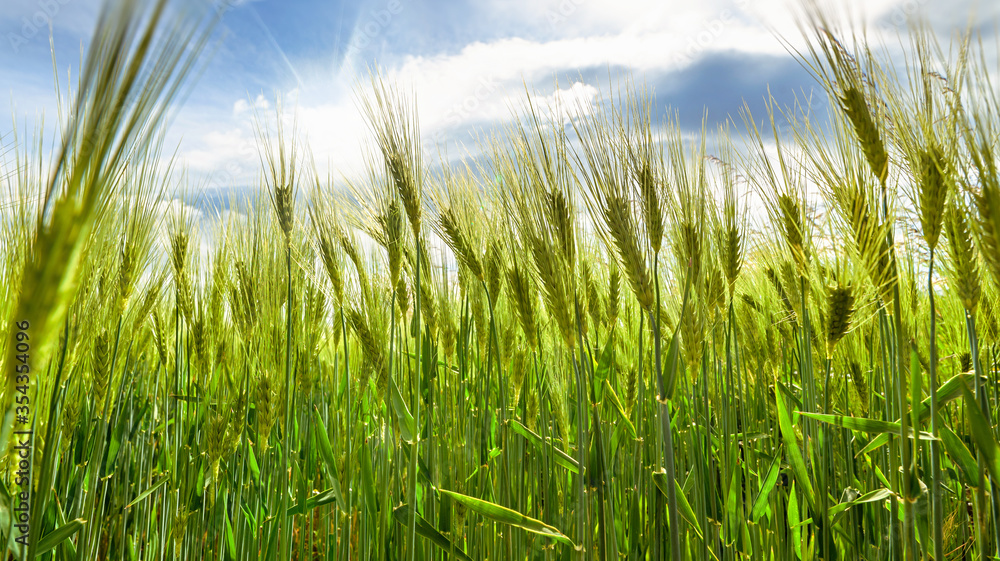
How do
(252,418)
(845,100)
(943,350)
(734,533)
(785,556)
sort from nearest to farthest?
(845,100)
(734,533)
(785,556)
(252,418)
(943,350)

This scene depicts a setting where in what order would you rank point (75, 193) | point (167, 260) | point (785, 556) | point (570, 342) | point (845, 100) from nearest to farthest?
point (75, 193)
point (845, 100)
point (570, 342)
point (785, 556)
point (167, 260)

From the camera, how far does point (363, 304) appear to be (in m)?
1.47

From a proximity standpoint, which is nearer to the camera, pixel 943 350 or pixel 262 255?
pixel 262 255

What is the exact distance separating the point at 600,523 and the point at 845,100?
1.04m

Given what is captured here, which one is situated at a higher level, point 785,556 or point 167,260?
point 167,260

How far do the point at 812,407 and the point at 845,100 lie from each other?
2.51 ft

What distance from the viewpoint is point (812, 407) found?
4.17 ft

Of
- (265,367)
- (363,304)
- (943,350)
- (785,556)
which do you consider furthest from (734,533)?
(943,350)

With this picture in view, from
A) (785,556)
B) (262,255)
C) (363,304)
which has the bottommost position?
(785,556)

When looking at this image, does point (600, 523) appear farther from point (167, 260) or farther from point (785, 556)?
point (167, 260)

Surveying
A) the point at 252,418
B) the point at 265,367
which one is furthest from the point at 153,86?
the point at 252,418

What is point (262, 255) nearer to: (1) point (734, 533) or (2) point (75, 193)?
(2) point (75, 193)

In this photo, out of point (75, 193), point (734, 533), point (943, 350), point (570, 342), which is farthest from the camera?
point (943, 350)

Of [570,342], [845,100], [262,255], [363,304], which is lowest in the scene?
[570,342]
